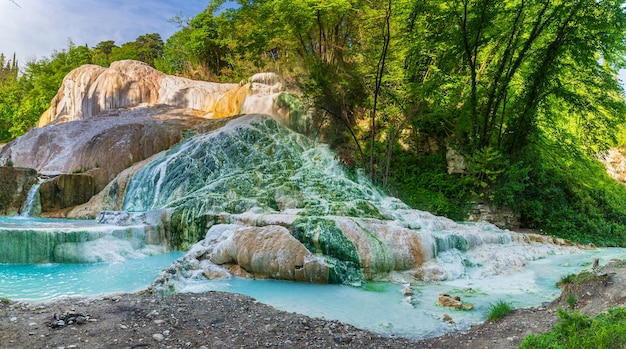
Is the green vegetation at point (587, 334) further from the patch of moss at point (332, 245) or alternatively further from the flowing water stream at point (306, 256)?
the patch of moss at point (332, 245)

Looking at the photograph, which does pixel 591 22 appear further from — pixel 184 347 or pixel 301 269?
pixel 184 347

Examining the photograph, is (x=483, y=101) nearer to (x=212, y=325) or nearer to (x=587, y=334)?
(x=587, y=334)

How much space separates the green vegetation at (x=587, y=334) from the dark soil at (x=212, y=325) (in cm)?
47

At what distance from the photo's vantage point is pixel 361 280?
631 cm

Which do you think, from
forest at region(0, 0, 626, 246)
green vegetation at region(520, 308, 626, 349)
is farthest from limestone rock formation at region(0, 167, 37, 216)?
green vegetation at region(520, 308, 626, 349)

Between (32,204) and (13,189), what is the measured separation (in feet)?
2.32

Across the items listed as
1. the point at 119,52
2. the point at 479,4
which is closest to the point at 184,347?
the point at 479,4

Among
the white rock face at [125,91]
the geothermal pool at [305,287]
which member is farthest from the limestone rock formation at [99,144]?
the geothermal pool at [305,287]

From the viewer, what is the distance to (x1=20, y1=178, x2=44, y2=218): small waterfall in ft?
39.0

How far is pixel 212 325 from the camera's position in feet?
11.9

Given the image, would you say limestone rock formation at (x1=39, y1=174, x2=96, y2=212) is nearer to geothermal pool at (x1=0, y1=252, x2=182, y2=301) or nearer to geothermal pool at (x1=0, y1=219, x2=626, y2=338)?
geothermal pool at (x1=0, y1=219, x2=626, y2=338)

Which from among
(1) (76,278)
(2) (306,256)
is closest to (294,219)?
(2) (306,256)

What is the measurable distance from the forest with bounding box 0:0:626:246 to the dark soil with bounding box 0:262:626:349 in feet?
27.2

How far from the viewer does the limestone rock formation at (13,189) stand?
11.7 m
